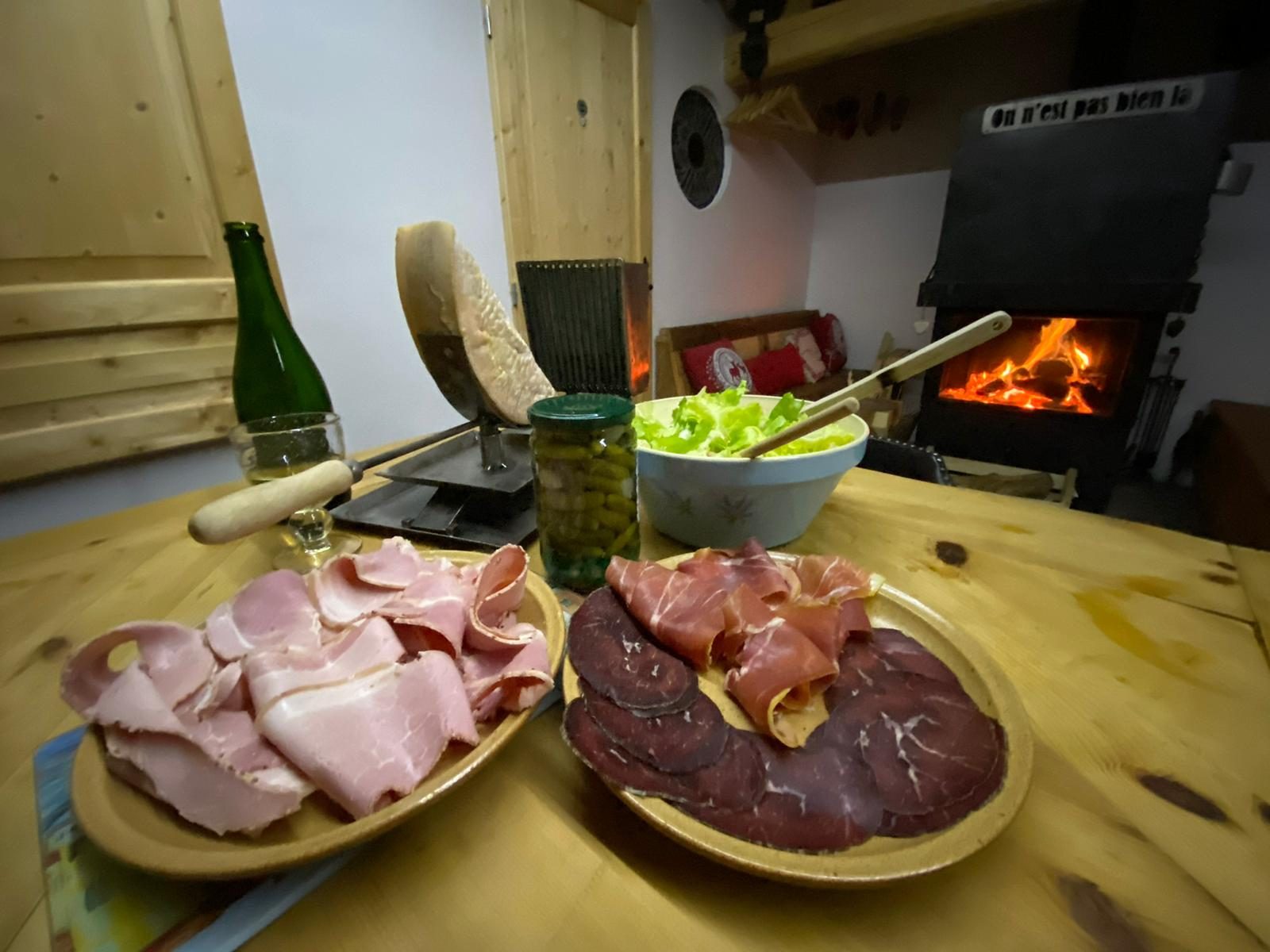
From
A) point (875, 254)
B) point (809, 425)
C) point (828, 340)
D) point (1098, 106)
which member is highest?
point (1098, 106)

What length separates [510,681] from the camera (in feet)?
1.29

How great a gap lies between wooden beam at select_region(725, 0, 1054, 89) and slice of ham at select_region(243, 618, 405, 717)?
2.90 meters

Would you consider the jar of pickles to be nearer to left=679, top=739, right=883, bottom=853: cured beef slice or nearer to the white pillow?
left=679, top=739, right=883, bottom=853: cured beef slice

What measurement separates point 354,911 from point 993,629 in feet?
1.99

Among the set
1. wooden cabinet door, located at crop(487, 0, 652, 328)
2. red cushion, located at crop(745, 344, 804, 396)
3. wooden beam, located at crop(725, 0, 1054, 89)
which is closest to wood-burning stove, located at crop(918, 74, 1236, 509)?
wooden beam, located at crop(725, 0, 1054, 89)

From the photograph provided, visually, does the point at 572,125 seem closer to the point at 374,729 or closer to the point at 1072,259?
the point at 1072,259

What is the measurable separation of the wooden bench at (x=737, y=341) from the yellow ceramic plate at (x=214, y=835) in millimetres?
2351

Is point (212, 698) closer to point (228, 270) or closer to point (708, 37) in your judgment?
point (228, 270)

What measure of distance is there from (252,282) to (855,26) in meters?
2.68

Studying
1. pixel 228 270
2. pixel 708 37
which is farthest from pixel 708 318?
pixel 228 270

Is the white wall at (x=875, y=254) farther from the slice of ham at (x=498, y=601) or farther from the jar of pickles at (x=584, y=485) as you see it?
the slice of ham at (x=498, y=601)

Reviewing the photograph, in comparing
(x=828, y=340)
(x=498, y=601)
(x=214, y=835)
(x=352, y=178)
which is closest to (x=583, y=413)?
(x=498, y=601)

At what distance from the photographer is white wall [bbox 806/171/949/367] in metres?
3.39

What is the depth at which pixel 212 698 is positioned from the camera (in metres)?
0.38
